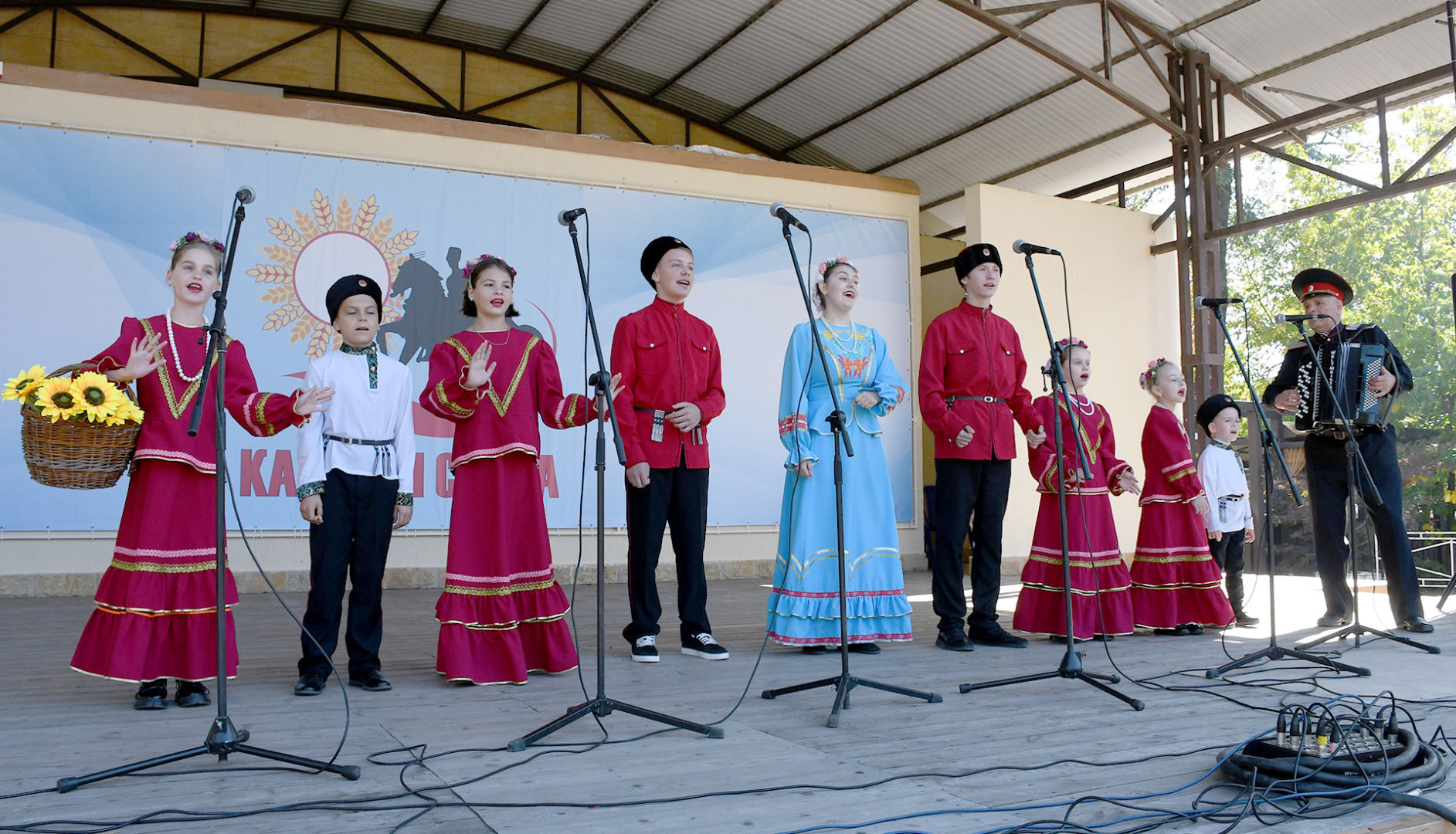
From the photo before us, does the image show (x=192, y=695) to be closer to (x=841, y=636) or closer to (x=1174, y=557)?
(x=841, y=636)

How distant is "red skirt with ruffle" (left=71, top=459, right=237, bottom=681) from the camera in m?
3.09

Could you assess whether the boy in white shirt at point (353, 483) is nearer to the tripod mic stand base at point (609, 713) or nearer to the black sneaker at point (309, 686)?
the black sneaker at point (309, 686)

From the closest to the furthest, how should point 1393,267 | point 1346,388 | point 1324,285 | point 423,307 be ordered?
1. point 1346,388
2. point 1324,285
3. point 423,307
4. point 1393,267

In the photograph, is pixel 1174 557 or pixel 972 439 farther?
pixel 1174 557

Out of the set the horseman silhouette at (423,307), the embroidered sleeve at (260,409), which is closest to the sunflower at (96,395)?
the embroidered sleeve at (260,409)

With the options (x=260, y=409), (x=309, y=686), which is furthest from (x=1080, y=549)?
(x=260, y=409)

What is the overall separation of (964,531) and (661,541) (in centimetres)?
125

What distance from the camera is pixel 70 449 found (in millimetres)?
2859

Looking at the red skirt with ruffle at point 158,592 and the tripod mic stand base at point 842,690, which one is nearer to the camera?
the tripod mic stand base at point 842,690

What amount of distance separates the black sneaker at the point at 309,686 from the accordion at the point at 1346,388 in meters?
4.29

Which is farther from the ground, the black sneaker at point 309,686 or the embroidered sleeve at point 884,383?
the embroidered sleeve at point 884,383

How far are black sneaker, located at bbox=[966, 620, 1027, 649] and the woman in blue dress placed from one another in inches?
16.3

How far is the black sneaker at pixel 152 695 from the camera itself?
10.1ft

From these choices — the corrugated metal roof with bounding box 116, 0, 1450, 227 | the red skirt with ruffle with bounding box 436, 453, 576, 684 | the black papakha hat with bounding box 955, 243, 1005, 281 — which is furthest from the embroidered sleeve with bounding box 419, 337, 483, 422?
the corrugated metal roof with bounding box 116, 0, 1450, 227
